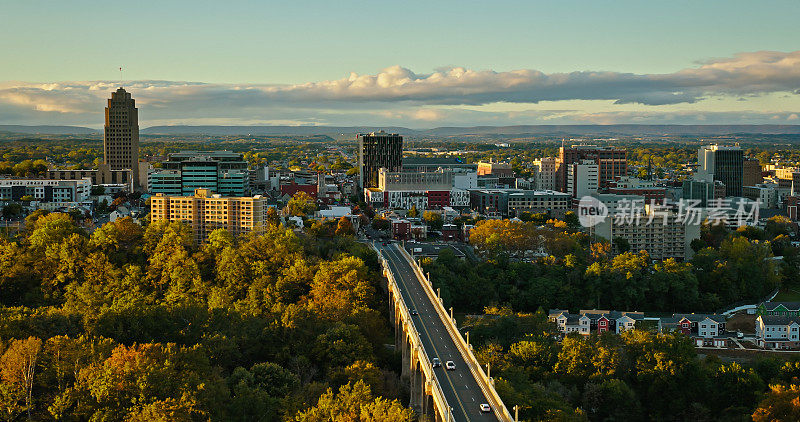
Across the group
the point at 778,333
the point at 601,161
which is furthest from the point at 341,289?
the point at 601,161

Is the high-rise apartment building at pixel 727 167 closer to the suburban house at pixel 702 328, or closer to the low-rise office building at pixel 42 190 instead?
the suburban house at pixel 702 328

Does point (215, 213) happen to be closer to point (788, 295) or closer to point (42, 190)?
point (42, 190)

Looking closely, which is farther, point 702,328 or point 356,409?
point 702,328

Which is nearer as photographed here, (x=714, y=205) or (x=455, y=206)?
(x=714, y=205)

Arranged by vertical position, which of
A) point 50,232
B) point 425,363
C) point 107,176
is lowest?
point 425,363

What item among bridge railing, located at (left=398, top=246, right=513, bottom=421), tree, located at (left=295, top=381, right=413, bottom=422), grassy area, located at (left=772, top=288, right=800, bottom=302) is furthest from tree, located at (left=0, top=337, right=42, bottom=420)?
grassy area, located at (left=772, top=288, right=800, bottom=302)

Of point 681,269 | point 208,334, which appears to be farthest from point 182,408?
point 681,269

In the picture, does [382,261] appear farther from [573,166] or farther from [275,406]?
[573,166]
